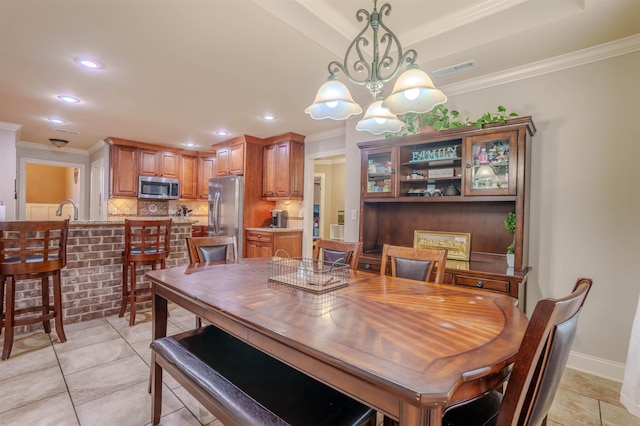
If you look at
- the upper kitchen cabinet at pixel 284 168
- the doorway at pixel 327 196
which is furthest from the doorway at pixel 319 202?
the upper kitchen cabinet at pixel 284 168

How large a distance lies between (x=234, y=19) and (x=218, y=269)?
1.66m

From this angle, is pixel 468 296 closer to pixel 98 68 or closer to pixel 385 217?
pixel 385 217

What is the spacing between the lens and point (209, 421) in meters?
1.74

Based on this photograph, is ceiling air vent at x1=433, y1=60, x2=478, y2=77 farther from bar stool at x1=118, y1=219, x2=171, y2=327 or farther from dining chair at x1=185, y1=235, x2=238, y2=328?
bar stool at x1=118, y1=219, x2=171, y2=327

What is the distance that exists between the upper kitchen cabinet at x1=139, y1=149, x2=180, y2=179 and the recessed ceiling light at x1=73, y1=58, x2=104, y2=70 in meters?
3.33

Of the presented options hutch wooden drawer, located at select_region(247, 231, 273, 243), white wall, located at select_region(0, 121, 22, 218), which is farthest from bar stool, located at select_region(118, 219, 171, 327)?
white wall, located at select_region(0, 121, 22, 218)

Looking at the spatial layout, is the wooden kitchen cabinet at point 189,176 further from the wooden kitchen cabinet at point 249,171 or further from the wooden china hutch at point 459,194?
the wooden china hutch at point 459,194

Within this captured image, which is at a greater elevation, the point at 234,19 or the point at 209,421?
the point at 234,19

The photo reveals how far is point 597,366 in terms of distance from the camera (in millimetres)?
2348

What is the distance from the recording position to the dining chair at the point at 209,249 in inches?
96.8

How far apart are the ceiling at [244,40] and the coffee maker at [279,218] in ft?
7.20

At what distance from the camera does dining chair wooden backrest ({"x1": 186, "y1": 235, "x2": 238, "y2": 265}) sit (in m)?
2.46

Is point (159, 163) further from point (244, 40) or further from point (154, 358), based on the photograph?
point (154, 358)

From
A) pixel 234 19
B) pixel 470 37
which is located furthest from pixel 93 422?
pixel 470 37
